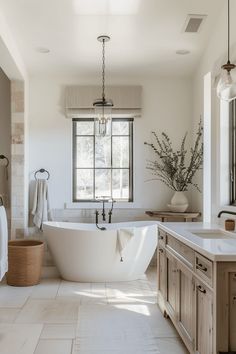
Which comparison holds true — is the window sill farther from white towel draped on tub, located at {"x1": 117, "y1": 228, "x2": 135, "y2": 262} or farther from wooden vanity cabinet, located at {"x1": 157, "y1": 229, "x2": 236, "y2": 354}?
wooden vanity cabinet, located at {"x1": 157, "y1": 229, "x2": 236, "y2": 354}

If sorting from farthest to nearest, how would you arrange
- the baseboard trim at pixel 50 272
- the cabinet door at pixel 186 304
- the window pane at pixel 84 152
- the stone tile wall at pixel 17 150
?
the window pane at pixel 84 152 < the stone tile wall at pixel 17 150 < the baseboard trim at pixel 50 272 < the cabinet door at pixel 186 304

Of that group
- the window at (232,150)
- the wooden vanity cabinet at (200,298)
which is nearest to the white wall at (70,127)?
the window at (232,150)

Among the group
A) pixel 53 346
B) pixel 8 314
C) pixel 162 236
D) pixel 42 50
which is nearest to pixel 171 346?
pixel 53 346

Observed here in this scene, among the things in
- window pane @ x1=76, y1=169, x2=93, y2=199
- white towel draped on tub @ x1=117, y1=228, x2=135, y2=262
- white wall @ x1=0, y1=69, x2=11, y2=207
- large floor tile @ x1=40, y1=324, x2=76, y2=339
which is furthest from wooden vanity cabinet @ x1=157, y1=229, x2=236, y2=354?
white wall @ x1=0, y1=69, x2=11, y2=207

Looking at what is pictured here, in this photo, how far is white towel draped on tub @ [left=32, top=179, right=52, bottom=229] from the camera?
5590mm

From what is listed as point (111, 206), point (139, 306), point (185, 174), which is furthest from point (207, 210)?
point (139, 306)

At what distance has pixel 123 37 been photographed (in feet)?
15.3

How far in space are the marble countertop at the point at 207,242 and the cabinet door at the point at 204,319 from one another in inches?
9.1

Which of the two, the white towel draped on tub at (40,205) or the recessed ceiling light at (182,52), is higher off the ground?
the recessed ceiling light at (182,52)

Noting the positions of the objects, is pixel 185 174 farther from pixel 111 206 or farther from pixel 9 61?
pixel 9 61

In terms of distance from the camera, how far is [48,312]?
151 inches

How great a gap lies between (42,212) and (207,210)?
226 cm

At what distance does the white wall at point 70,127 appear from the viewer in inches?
229

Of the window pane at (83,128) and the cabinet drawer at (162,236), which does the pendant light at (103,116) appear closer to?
the window pane at (83,128)
